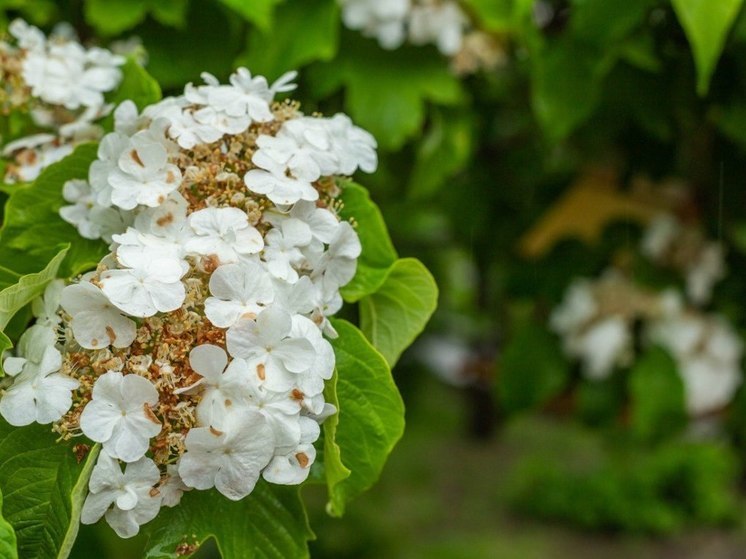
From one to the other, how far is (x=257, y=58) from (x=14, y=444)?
0.43 m

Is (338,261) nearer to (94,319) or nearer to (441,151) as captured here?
(94,319)

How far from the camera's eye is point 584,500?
7.54 ft

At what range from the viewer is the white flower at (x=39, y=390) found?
1.42ft

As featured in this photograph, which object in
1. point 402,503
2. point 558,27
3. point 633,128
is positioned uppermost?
point 558,27

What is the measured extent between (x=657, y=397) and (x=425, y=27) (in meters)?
0.51

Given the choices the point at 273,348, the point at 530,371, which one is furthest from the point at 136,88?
the point at 530,371

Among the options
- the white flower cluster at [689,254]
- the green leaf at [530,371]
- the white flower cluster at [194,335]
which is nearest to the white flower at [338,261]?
the white flower cluster at [194,335]

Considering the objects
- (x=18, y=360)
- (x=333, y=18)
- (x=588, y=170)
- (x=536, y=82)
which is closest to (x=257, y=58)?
(x=333, y=18)

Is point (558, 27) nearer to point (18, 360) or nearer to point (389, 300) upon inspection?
point (389, 300)

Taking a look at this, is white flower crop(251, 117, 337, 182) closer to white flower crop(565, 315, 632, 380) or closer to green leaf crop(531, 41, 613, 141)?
green leaf crop(531, 41, 613, 141)

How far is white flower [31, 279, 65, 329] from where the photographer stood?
476mm

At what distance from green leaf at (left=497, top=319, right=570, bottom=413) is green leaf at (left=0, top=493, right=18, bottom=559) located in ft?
2.47

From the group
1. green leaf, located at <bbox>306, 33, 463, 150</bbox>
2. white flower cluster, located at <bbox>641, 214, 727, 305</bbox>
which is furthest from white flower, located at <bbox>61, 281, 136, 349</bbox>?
white flower cluster, located at <bbox>641, 214, 727, 305</bbox>

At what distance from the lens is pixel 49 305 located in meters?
0.49
